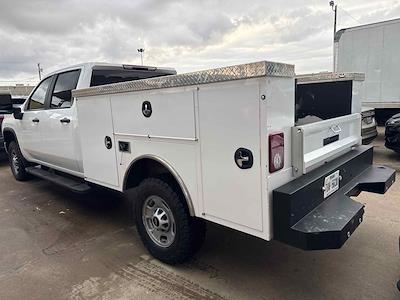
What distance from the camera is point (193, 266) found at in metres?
3.12

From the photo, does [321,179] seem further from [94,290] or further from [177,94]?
[94,290]

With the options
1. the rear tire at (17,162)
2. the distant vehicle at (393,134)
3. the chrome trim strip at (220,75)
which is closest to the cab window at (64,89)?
the chrome trim strip at (220,75)

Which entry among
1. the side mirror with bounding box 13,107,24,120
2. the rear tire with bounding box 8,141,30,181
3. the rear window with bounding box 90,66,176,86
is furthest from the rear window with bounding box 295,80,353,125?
the rear tire with bounding box 8,141,30,181

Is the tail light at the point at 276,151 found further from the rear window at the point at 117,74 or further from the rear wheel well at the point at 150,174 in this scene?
the rear window at the point at 117,74

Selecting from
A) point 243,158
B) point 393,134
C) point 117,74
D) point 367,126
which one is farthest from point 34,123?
point 393,134

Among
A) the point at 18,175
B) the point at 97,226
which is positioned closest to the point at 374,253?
the point at 97,226

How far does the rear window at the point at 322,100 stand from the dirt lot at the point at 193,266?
1324 mm

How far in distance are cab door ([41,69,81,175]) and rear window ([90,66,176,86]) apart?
25 cm

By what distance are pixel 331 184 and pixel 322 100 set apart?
1.33m

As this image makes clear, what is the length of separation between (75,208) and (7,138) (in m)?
2.82

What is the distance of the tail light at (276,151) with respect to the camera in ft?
7.14

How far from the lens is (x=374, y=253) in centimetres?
319

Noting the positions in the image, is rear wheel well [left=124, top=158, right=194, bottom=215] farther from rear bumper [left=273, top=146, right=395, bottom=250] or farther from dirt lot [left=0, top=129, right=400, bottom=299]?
rear bumper [left=273, top=146, right=395, bottom=250]

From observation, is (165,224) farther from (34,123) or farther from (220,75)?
(34,123)
